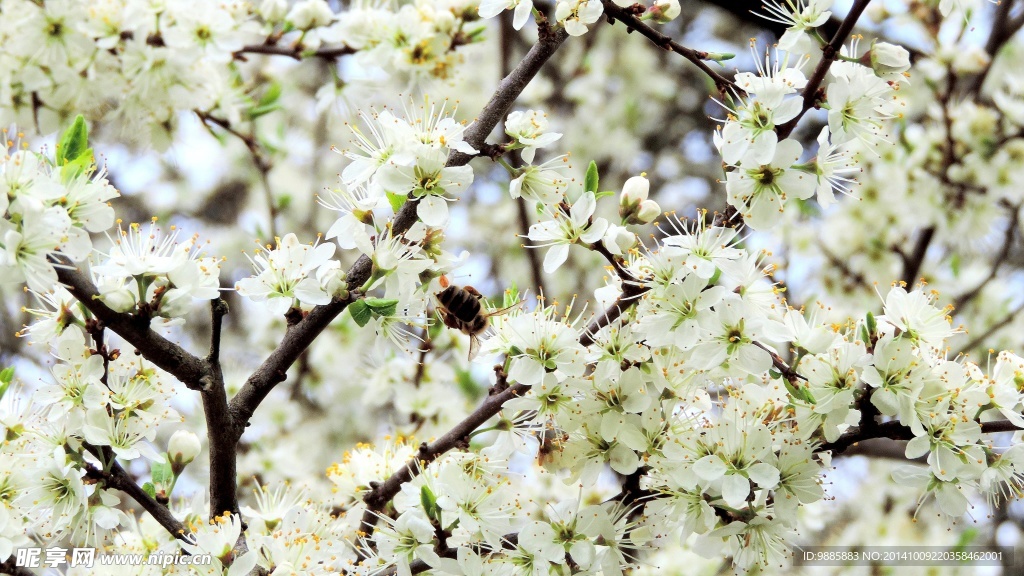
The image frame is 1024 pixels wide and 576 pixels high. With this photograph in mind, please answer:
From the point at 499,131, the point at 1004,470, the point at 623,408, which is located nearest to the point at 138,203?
the point at 499,131

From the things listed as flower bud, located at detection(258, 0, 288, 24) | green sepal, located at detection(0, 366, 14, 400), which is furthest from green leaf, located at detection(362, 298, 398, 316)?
flower bud, located at detection(258, 0, 288, 24)

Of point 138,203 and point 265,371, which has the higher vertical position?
point 265,371

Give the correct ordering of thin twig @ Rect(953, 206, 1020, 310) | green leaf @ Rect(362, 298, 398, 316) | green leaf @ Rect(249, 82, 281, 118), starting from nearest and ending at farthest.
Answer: green leaf @ Rect(362, 298, 398, 316) < green leaf @ Rect(249, 82, 281, 118) < thin twig @ Rect(953, 206, 1020, 310)

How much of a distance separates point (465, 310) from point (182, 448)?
0.73 metres

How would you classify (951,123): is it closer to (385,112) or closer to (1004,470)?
(1004,470)

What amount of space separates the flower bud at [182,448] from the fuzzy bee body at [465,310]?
64 cm

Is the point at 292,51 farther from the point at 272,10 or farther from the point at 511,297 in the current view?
the point at 511,297

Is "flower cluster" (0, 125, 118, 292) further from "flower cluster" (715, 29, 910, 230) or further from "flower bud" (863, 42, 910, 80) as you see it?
"flower bud" (863, 42, 910, 80)

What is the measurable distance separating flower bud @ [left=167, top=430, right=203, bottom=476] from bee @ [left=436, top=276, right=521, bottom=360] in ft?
2.10

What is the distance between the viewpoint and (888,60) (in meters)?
1.89

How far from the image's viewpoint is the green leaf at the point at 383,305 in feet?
5.74

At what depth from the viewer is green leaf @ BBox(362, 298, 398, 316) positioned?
1.75 meters

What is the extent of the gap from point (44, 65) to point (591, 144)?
12.8 feet

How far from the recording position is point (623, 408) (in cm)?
185
